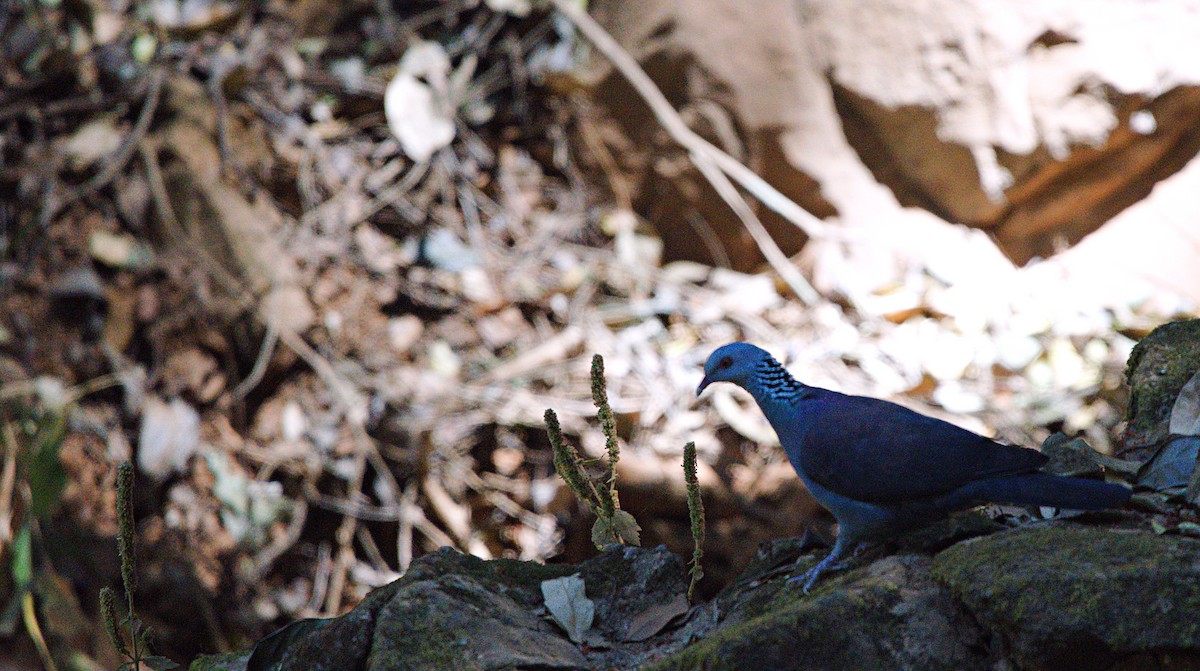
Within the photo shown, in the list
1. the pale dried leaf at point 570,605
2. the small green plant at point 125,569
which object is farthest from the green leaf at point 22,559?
the pale dried leaf at point 570,605

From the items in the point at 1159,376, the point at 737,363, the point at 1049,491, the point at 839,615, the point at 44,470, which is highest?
the point at 44,470

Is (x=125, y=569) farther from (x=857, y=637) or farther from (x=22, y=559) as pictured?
(x=22, y=559)

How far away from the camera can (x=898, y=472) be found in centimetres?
244

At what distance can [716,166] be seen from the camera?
6.23 m

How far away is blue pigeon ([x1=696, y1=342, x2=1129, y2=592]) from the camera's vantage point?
229cm

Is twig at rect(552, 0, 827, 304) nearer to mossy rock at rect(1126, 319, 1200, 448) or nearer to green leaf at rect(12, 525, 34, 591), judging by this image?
mossy rock at rect(1126, 319, 1200, 448)

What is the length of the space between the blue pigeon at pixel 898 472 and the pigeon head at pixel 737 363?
10.3 inches

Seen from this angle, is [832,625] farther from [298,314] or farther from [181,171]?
[181,171]

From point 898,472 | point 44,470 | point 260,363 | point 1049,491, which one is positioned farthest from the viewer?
point 260,363

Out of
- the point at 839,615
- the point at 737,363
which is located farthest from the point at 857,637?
the point at 737,363

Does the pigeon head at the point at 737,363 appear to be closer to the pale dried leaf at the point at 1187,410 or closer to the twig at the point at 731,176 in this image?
the pale dried leaf at the point at 1187,410

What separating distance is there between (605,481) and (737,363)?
65 cm

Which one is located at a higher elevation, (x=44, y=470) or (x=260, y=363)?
(x=44, y=470)

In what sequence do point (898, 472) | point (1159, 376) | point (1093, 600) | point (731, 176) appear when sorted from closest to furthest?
point (1093, 600), point (898, 472), point (1159, 376), point (731, 176)
